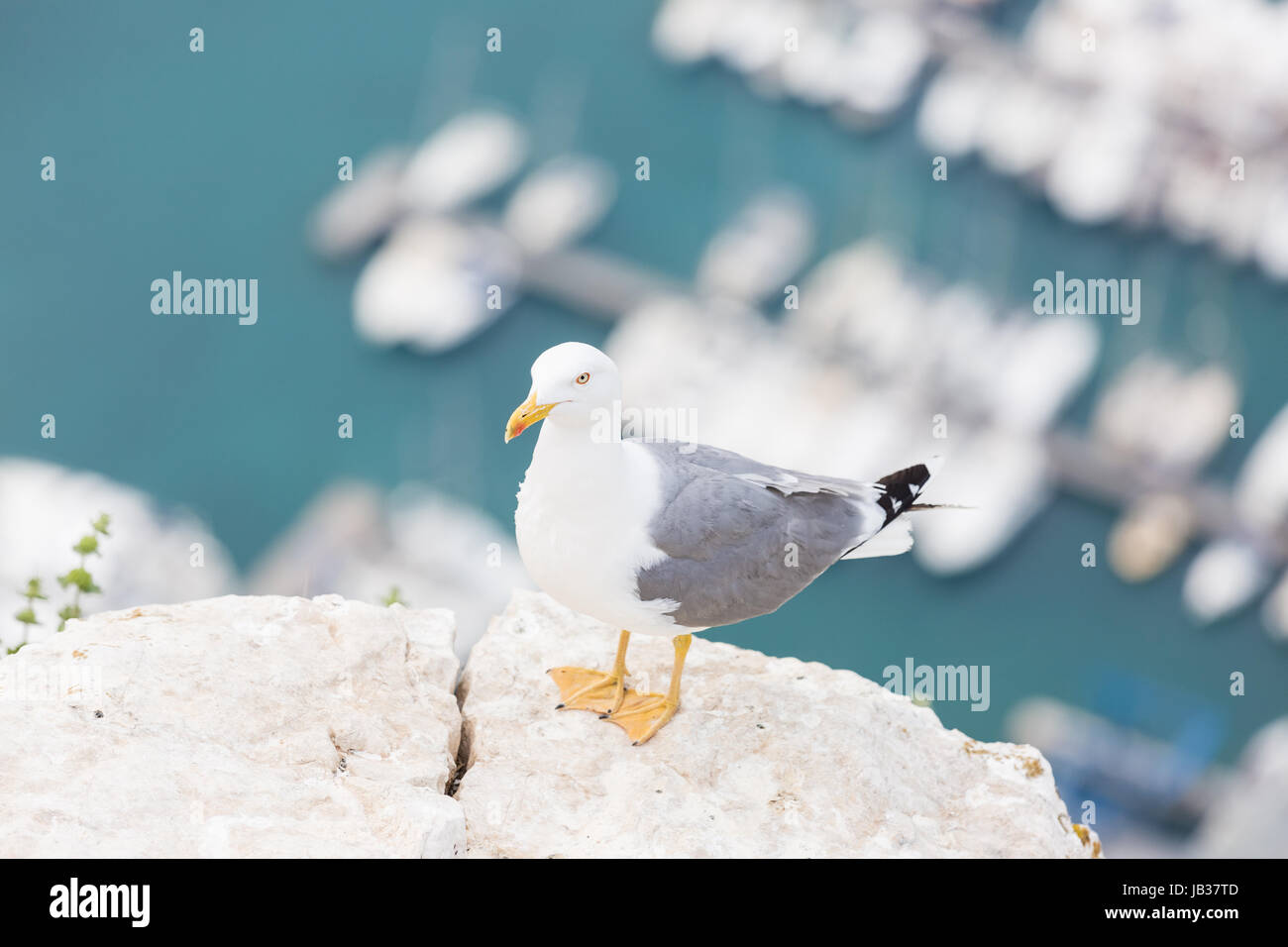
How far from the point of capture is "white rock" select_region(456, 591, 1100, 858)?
2.71 metres

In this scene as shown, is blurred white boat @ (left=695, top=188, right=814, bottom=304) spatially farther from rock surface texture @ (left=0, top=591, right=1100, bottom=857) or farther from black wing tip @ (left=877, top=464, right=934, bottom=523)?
rock surface texture @ (left=0, top=591, right=1100, bottom=857)

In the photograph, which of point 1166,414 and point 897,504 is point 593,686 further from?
point 1166,414

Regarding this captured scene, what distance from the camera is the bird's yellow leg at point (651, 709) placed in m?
3.03

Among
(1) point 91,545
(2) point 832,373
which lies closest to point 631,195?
(2) point 832,373

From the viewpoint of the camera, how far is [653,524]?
2.92m

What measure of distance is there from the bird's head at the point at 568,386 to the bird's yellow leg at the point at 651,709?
687 millimetres

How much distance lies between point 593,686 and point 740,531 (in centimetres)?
57

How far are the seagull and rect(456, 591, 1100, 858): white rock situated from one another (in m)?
0.12

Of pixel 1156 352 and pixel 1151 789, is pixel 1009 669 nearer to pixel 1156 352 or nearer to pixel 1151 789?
pixel 1151 789

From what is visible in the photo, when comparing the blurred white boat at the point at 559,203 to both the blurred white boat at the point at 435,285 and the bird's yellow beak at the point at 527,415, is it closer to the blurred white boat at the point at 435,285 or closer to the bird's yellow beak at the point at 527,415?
the blurred white boat at the point at 435,285

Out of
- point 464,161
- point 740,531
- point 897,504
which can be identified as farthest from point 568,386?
point 464,161

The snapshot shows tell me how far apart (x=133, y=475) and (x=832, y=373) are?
5254 millimetres

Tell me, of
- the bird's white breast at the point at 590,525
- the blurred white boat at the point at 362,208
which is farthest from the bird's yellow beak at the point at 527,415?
the blurred white boat at the point at 362,208

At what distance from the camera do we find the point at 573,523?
2.87 metres
